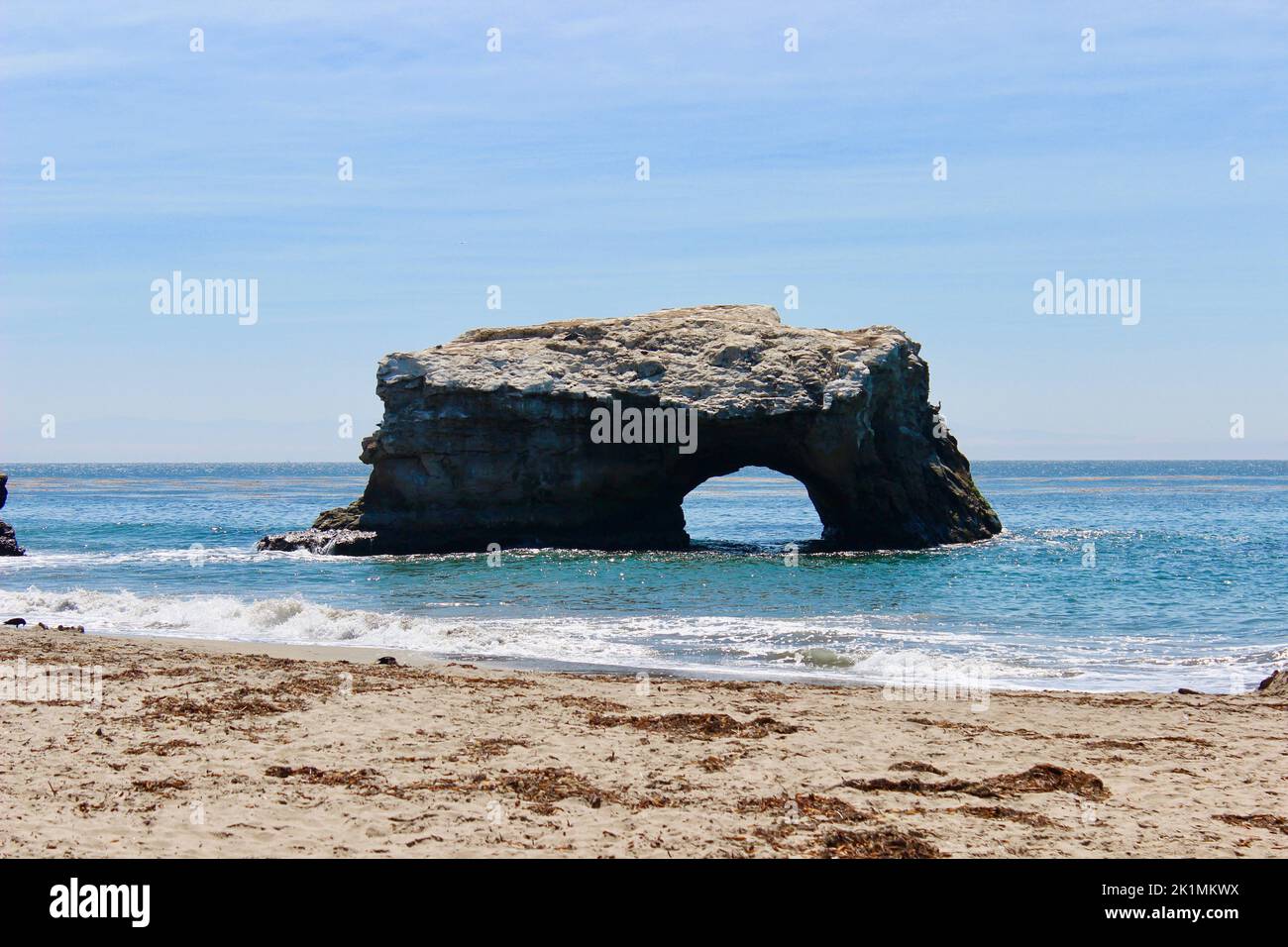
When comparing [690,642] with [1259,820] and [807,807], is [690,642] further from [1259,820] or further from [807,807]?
[1259,820]

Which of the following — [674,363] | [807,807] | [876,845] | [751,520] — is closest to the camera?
[876,845]

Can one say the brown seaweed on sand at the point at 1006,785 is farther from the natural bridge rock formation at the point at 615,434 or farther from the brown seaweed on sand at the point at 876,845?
the natural bridge rock formation at the point at 615,434

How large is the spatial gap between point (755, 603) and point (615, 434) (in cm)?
1411

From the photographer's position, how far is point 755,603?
24.0 m

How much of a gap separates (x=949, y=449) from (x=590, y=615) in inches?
829

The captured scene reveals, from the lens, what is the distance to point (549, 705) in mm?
12195

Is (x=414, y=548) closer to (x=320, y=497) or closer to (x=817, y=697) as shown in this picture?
(x=817, y=697)

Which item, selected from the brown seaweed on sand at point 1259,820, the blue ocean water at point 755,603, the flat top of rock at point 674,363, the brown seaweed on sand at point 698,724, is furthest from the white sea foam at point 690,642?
the flat top of rock at point 674,363

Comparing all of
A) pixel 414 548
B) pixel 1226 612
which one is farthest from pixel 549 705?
pixel 414 548

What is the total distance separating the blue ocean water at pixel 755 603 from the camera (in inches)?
691

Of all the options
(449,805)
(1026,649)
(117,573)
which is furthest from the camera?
(117,573)

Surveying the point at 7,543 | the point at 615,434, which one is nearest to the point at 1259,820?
the point at 615,434
